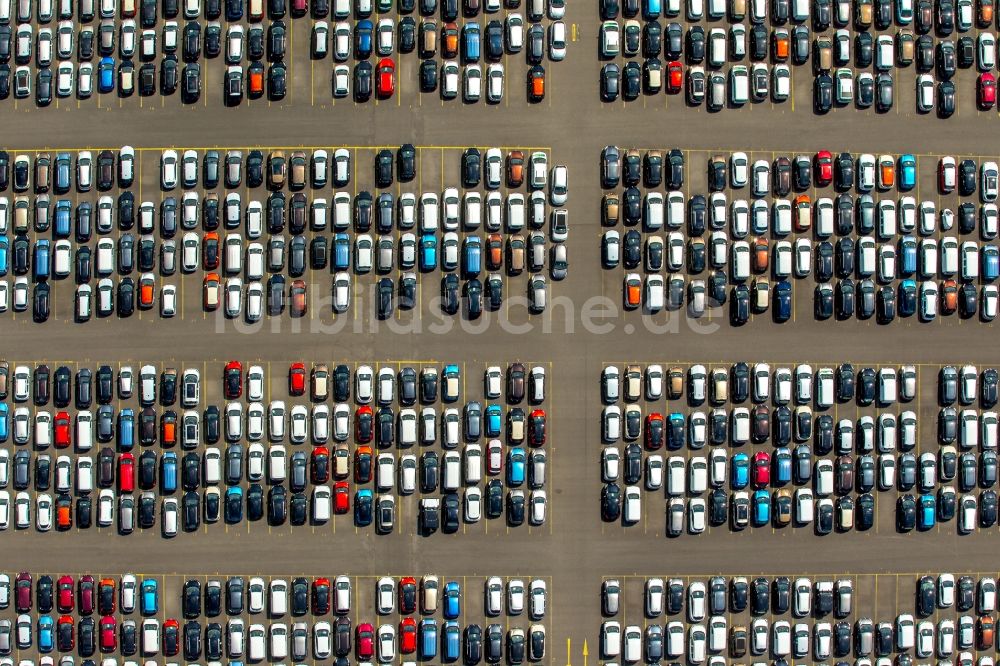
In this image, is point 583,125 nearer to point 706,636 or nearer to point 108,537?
point 706,636

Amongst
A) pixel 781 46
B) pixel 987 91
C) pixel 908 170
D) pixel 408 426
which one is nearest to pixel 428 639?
pixel 408 426

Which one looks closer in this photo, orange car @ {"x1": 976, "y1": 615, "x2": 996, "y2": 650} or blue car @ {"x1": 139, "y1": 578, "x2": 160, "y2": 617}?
blue car @ {"x1": 139, "y1": 578, "x2": 160, "y2": 617}

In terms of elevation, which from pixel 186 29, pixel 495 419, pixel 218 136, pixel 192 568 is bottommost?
pixel 192 568

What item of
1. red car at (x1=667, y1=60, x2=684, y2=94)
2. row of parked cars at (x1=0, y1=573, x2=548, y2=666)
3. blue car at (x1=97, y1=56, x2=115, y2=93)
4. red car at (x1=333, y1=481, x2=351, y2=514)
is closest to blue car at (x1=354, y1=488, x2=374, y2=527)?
red car at (x1=333, y1=481, x2=351, y2=514)

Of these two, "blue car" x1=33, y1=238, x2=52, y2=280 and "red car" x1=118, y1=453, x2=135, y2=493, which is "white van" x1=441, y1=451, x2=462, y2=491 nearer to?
"red car" x1=118, y1=453, x2=135, y2=493

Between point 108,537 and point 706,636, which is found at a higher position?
point 108,537

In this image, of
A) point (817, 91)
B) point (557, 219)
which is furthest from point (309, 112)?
point (817, 91)
